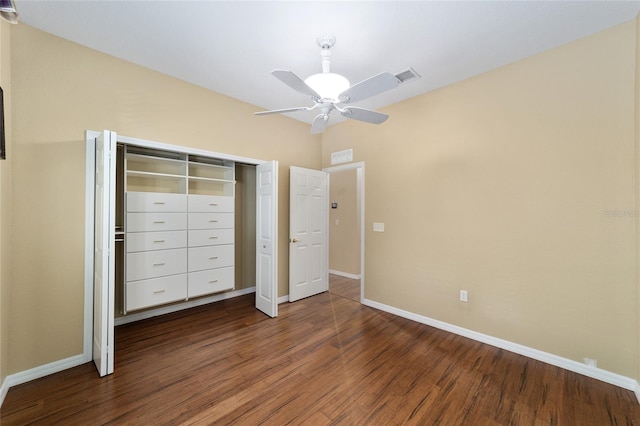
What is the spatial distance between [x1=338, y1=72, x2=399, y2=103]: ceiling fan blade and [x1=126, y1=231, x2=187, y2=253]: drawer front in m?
2.69

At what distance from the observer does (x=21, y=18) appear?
81.9 inches

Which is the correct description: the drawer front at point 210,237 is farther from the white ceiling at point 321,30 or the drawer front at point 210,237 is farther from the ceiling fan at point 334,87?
the ceiling fan at point 334,87

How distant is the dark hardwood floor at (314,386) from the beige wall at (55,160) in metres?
0.45

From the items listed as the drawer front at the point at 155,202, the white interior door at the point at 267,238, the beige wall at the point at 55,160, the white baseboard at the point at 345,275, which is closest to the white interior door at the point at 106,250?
the beige wall at the point at 55,160

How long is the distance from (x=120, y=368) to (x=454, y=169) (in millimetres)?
3983

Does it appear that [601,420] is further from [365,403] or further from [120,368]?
[120,368]

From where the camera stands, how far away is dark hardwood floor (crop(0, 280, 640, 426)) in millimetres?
1766

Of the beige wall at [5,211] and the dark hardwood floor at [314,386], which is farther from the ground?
the beige wall at [5,211]

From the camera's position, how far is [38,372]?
85.7 inches

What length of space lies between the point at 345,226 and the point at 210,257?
3026 mm

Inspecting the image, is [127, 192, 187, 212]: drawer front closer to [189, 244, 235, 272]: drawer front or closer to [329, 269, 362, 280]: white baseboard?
[189, 244, 235, 272]: drawer front

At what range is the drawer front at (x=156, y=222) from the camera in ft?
9.84

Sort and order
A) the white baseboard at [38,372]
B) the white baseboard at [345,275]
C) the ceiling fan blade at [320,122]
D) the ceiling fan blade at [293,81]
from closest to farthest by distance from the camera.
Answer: the ceiling fan blade at [293,81] < the white baseboard at [38,372] < the ceiling fan blade at [320,122] < the white baseboard at [345,275]

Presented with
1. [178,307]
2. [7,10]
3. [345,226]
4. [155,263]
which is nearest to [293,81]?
[7,10]
